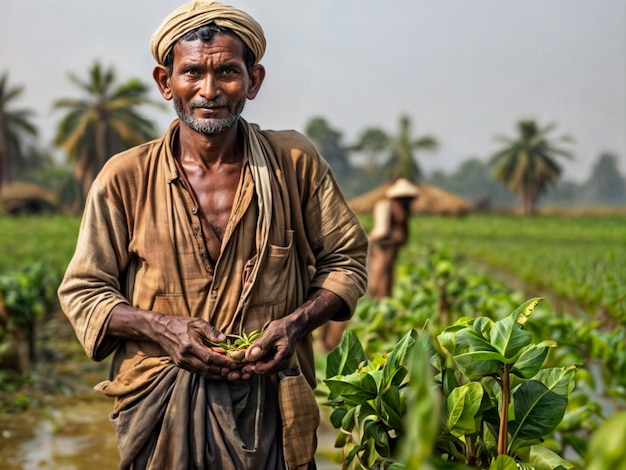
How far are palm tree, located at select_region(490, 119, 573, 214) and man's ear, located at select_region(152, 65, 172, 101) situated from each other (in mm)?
16711

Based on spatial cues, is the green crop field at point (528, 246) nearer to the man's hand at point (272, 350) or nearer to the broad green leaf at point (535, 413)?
the broad green leaf at point (535, 413)

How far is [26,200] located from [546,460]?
80.5ft

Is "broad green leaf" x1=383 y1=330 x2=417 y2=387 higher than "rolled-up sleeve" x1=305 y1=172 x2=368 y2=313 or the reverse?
the reverse

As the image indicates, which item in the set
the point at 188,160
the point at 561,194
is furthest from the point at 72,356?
the point at 561,194

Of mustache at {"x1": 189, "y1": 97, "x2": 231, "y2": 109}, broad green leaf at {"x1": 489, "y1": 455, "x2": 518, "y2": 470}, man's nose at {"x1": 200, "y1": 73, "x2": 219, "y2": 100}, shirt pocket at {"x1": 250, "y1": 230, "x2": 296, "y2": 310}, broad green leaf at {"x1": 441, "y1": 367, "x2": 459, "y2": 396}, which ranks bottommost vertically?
broad green leaf at {"x1": 489, "y1": 455, "x2": 518, "y2": 470}

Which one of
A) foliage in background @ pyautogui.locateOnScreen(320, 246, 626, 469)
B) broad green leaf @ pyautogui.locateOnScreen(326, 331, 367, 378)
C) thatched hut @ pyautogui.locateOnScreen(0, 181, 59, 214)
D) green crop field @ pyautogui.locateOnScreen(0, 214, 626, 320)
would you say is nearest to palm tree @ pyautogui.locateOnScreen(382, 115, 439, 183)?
green crop field @ pyautogui.locateOnScreen(0, 214, 626, 320)

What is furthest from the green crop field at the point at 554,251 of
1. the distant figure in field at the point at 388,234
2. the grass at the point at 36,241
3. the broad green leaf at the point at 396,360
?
the grass at the point at 36,241

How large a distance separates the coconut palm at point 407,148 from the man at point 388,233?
22053mm

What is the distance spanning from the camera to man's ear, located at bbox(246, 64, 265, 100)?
7.09 ft

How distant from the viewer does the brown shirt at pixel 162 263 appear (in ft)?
6.77

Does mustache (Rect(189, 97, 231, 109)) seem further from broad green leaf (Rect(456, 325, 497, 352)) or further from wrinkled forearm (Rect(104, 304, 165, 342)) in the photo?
broad green leaf (Rect(456, 325, 497, 352))

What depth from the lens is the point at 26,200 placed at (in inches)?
981

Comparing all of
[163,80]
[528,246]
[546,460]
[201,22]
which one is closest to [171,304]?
[163,80]

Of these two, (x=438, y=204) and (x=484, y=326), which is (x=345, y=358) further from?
(x=438, y=204)
